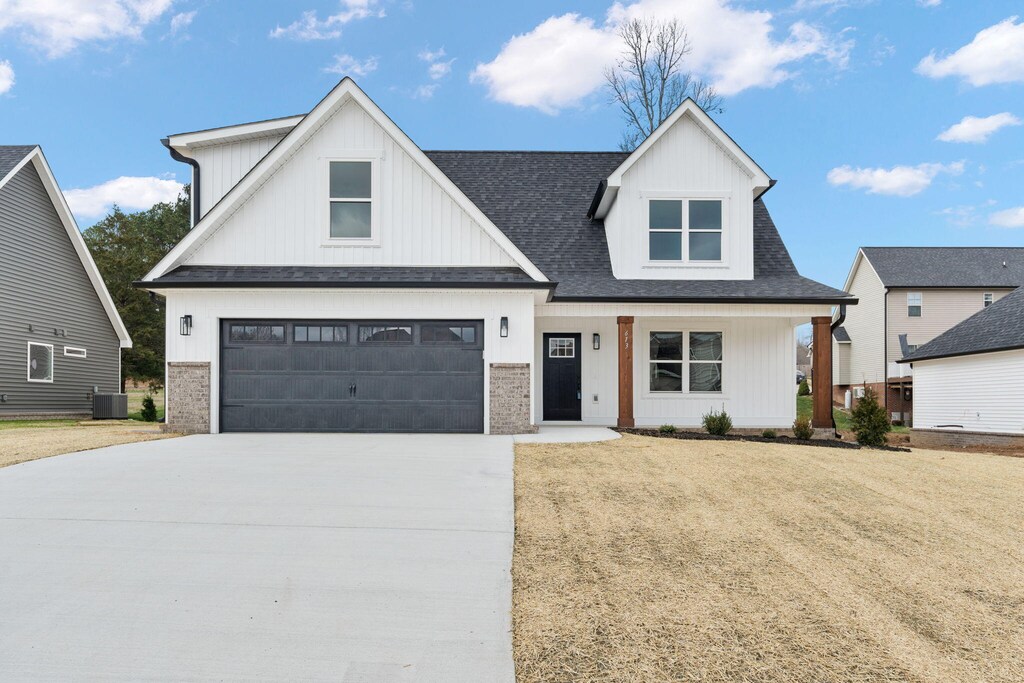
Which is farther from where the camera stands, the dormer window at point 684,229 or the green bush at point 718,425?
the dormer window at point 684,229

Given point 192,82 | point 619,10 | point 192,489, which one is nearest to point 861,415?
point 192,489

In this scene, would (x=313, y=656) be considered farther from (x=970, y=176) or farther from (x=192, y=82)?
(x=970, y=176)

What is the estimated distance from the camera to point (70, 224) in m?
21.3

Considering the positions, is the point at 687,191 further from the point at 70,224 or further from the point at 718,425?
the point at 70,224

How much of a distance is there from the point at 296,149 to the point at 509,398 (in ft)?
20.7

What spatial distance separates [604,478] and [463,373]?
4.81m

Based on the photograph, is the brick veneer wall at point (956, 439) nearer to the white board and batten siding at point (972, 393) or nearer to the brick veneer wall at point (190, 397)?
the white board and batten siding at point (972, 393)

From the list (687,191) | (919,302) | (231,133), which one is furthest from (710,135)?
(919,302)

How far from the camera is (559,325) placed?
15.0 meters

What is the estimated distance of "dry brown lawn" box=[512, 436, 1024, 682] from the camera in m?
3.70

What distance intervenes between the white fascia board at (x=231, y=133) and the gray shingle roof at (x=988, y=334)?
63.4ft

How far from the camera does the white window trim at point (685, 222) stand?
576 inches

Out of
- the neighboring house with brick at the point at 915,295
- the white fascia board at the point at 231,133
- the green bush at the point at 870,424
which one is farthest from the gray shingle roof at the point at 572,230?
the neighboring house with brick at the point at 915,295

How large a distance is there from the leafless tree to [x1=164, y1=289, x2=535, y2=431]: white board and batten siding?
16.3m
